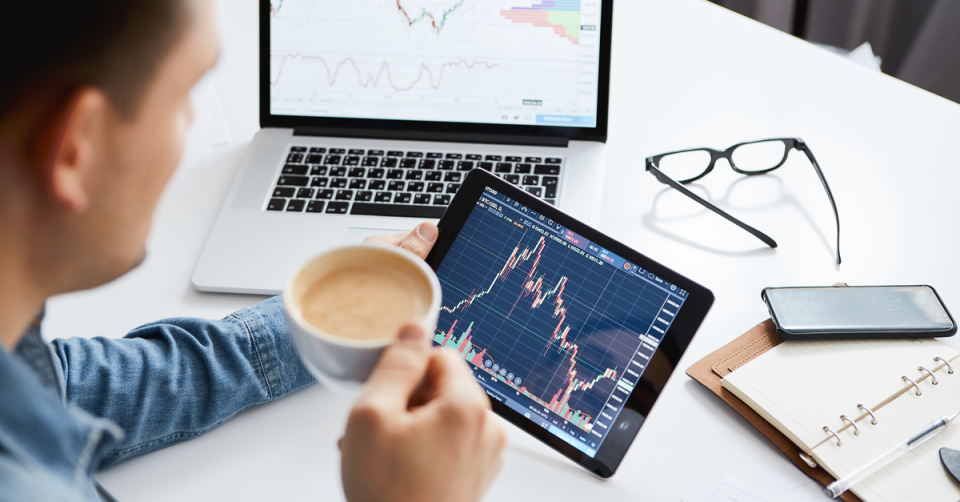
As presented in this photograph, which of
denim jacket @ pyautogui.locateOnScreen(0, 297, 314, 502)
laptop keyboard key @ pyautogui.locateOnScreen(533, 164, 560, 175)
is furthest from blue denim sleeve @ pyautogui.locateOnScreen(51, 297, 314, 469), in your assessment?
laptop keyboard key @ pyautogui.locateOnScreen(533, 164, 560, 175)

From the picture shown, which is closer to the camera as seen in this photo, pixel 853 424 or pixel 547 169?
pixel 853 424

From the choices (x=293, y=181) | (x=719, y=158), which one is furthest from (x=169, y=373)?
(x=719, y=158)

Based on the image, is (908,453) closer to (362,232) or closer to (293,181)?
(362,232)

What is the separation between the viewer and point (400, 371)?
0.48m

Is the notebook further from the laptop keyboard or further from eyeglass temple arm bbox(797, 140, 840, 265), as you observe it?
the laptop keyboard

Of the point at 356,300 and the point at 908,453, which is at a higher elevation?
the point at 356,300

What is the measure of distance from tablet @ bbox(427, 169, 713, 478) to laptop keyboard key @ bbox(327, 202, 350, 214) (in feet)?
0.88

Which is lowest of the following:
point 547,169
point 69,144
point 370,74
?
point 547,169

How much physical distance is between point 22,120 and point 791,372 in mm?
753

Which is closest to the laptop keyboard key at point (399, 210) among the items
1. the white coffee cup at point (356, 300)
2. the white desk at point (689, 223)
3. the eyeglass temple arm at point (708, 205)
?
the white desk at point (689, 223)

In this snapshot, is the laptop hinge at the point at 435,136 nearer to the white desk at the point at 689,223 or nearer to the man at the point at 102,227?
the white desk at the point at 689,223

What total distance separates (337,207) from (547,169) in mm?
322

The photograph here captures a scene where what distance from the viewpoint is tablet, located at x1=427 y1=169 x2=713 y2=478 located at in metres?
0.72

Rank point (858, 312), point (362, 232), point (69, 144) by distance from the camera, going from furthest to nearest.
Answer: point (362, 232) < point (858, 312) < point (69, 144)
